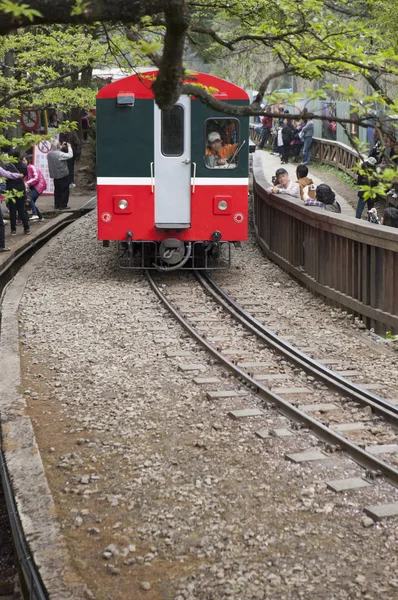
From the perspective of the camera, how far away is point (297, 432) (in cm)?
767

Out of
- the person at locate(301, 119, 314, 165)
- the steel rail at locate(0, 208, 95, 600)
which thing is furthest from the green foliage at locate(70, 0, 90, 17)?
the person at locate(301, 119, 314, 165)

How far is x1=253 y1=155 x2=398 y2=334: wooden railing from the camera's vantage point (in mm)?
10906

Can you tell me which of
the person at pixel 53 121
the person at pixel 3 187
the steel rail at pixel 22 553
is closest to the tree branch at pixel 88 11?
the steel rail at pixel 22 553

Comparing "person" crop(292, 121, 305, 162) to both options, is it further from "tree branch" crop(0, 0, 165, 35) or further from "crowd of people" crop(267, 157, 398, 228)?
"tree branch" crop(0, 0, 165, 35)

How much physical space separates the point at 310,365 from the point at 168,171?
Answer: 595cm

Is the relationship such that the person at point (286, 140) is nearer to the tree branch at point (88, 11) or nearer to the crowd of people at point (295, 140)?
the crowd of people at point (295, 140)

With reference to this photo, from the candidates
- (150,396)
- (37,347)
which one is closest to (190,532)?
(150,396)

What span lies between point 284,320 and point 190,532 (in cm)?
677

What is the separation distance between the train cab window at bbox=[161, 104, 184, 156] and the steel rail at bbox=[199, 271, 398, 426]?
2.46 metres

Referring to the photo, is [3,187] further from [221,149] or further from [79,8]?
[79,8]

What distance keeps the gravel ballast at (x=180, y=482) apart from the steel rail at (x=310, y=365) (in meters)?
0.42

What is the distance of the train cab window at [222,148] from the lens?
14.9 meters

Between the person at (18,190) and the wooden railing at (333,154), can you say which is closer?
the person at (18,190)

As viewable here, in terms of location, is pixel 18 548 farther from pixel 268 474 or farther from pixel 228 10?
pixel 228 10
